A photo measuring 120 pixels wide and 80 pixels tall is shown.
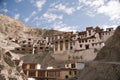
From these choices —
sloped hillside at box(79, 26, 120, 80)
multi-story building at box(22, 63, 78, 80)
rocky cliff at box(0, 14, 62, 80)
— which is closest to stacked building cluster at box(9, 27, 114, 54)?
rocky cliff at box(0, 14, 62, 80)

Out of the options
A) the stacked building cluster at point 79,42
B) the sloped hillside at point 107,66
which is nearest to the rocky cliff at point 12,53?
the stacked building cluster at point 79,42

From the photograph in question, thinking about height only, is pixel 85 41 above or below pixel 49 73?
above

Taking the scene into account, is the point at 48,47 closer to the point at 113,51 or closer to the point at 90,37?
the point at 90,37

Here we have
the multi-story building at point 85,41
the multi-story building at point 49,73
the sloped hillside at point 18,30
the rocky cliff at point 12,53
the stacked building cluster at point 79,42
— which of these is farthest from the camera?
the sloped hillside at point 18,30

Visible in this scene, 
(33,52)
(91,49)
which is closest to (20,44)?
(33,52)

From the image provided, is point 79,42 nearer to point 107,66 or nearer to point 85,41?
point 85,41

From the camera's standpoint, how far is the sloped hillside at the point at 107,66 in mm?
32844

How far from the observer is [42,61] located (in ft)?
228

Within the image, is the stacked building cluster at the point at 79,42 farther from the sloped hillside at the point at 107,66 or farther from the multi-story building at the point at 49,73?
the sloped hillside at the point at 107,66

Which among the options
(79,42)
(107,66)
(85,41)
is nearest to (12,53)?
(79,42)

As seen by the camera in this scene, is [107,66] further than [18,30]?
No

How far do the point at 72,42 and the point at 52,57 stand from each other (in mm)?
6930

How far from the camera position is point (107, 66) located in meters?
34.5

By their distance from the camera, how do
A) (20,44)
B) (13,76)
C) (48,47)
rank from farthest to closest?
(20,44) → (48,47) → (13,76)
